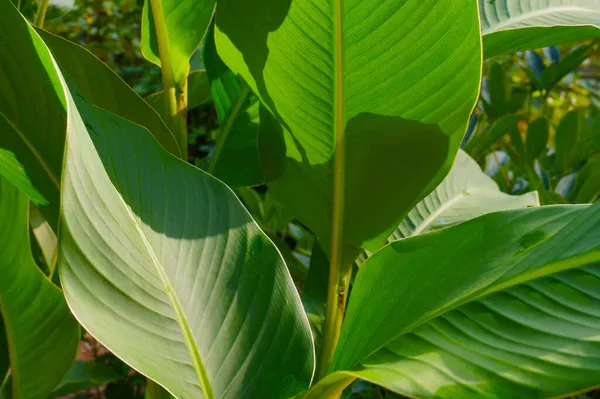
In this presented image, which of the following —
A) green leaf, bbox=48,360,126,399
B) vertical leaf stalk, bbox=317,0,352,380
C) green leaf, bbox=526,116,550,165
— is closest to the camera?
vertical leaf stalk, bbox=317,0,352,380

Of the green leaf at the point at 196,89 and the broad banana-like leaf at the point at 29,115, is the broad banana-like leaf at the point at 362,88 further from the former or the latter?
the green leaf at the point at 196,89

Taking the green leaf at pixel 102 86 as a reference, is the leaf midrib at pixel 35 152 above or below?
below

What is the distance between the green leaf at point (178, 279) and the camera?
450 mm

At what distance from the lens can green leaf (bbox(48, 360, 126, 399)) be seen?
35.2 inches

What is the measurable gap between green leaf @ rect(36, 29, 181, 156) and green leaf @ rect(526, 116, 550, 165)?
935 mm

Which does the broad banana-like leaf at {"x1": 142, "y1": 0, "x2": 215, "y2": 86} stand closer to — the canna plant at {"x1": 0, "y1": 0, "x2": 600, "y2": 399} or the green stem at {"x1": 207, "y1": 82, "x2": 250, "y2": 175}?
the canna plant at {"x1": 0, "y1": 0, "x2": 600, "y2": 399}

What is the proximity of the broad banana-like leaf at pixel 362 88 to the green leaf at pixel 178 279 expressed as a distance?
0.33 feet

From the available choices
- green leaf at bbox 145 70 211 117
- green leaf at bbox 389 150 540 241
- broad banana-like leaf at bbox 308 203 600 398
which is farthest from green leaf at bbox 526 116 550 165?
broad banana-like leaf at bbox 308 203 600 398

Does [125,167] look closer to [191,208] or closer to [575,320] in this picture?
[191,208]

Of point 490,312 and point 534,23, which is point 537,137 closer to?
point 534,23

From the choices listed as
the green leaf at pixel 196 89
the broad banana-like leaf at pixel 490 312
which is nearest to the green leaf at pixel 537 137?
the green leaf at pixel 196 89

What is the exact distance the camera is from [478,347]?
1.41ft

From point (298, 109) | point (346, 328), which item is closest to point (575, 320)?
point (346, 328)

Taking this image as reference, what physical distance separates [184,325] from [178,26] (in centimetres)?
31
